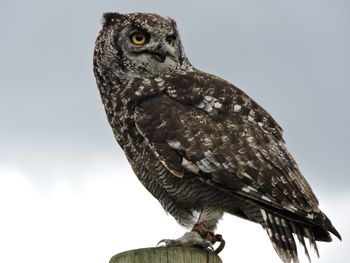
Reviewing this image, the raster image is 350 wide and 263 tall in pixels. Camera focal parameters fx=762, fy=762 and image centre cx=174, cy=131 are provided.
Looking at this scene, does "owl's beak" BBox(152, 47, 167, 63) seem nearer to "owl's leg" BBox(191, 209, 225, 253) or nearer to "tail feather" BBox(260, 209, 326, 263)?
"owl's leg" BBox(191, 209, 225, 253)

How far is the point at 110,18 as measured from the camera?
6.70 m

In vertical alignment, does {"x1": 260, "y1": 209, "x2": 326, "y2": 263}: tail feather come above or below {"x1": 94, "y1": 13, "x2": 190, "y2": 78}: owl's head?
below

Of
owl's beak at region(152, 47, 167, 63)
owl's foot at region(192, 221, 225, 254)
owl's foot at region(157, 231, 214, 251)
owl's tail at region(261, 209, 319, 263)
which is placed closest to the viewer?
owl's foot at region(157, 231, 214, 251)

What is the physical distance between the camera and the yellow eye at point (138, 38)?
6.38 meters

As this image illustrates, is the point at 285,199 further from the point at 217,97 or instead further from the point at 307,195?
the point at 217,97

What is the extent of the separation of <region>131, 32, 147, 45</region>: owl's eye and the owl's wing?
56cm

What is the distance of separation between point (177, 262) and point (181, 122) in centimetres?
173

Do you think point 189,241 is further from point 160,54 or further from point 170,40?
point 170,40

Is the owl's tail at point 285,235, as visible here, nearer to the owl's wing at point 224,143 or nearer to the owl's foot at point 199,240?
the owl's wing at point 224,143

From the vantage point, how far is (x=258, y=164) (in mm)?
5457

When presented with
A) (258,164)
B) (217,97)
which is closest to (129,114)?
(217,97)

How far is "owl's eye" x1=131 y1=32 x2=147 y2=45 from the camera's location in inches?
251

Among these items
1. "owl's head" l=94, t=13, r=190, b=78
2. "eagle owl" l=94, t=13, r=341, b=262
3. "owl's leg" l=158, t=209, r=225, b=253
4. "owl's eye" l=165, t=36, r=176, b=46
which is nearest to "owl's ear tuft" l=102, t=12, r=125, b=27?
"owl's head" l=94, t=13, r=190, b=78

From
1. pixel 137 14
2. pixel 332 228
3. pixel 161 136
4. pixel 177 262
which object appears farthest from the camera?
pixel 137 14
